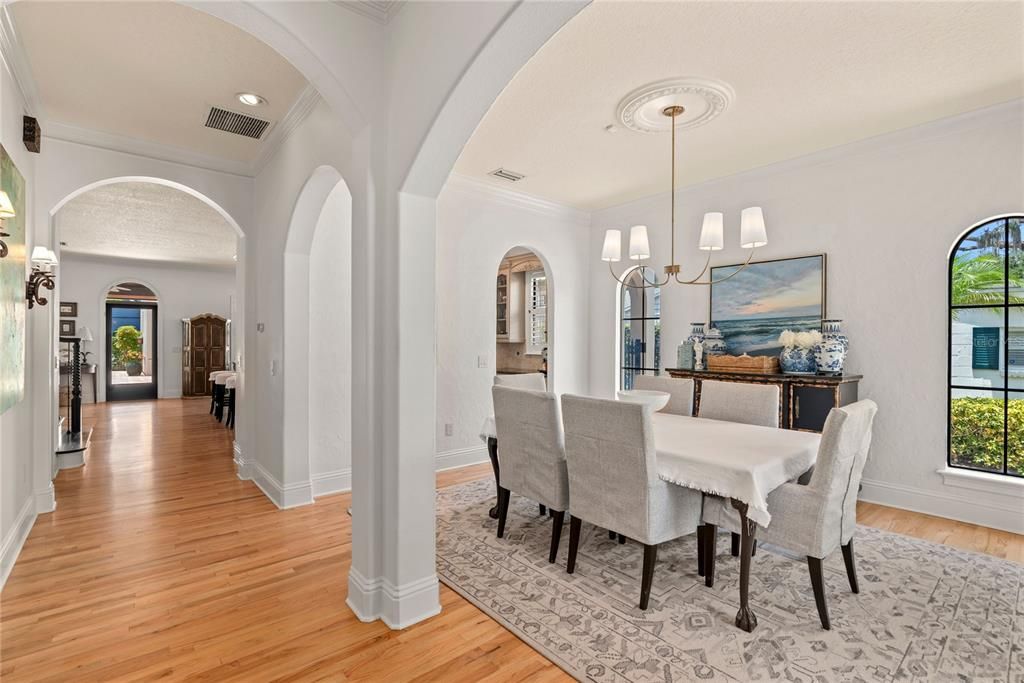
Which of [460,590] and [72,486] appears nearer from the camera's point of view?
[460,590]

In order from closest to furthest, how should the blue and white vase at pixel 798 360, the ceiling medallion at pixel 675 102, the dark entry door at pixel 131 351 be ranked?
the ceiling medallion at pixel 675 102 → the blue and white vase at pixel 798 360 → the dark entry door at pixel 131 351

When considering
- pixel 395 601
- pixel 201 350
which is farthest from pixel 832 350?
pixel 201 350

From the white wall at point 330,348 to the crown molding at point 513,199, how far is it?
1.11m

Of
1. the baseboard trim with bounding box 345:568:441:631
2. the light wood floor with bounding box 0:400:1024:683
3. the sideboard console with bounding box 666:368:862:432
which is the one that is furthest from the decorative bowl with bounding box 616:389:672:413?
the sideboard console with bounding box 666:368:862:432

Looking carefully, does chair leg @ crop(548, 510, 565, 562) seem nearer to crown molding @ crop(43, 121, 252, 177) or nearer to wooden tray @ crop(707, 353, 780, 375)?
wooden tray @ crop(707, 353, 780, 375)

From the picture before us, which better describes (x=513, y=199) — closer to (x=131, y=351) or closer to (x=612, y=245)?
(x=612, y=245)

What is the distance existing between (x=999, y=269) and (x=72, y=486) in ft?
23.8

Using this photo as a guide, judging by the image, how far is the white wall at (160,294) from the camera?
9.52 metres

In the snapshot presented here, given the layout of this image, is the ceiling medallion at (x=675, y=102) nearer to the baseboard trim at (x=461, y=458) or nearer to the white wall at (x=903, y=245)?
the white wall at (x=903, y=245)

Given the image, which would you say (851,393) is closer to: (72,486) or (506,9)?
(506,9)

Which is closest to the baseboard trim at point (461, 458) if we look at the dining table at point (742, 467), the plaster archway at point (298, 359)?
the plaster archway at point (298, 359)

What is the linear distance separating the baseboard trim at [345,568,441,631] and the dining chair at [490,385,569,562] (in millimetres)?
754

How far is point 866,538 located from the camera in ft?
10.2

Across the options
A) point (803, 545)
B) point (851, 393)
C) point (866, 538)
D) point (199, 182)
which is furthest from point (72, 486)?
point (851, 393)
